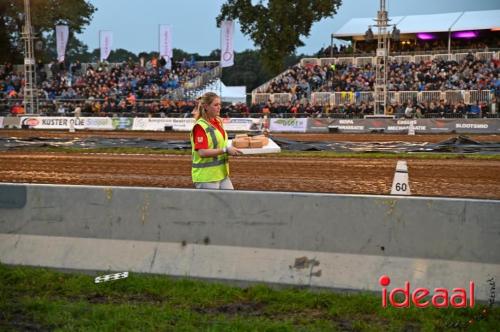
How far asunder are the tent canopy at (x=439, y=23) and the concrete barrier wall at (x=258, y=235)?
48170 mm

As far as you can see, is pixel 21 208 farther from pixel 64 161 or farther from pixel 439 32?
pixel 439 32

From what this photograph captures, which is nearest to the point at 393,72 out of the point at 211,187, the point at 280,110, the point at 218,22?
the point at 280,110

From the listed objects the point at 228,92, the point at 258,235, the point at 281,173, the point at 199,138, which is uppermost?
the point at 228,92

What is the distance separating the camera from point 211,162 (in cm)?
703

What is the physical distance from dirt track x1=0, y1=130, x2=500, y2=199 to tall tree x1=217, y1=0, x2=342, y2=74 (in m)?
39.8

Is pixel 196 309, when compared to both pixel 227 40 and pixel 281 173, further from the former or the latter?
pixel 227 40

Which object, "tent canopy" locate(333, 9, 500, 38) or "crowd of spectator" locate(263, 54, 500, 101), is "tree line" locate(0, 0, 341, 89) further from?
"crowd of spectator" locate(263, 54, 500, 101)

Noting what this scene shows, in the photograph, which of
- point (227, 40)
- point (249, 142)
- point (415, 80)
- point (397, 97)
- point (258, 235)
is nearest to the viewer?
point (258, 235)

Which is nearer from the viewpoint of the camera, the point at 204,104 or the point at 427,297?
the point at 427,297

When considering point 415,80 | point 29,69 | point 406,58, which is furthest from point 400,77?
point 29,69

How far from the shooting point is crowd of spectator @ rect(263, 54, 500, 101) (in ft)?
136

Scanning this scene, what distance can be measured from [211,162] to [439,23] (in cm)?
5227

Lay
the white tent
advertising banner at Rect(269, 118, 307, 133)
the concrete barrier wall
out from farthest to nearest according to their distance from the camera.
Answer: the white tent → advertising banner at Rect(269, 118, 307, 133) → the concrete barrier wall

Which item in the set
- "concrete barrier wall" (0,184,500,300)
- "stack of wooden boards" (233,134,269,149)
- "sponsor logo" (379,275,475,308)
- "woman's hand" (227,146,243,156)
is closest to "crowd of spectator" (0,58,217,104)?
"concrete barrier wall" (0,184,500,300)
